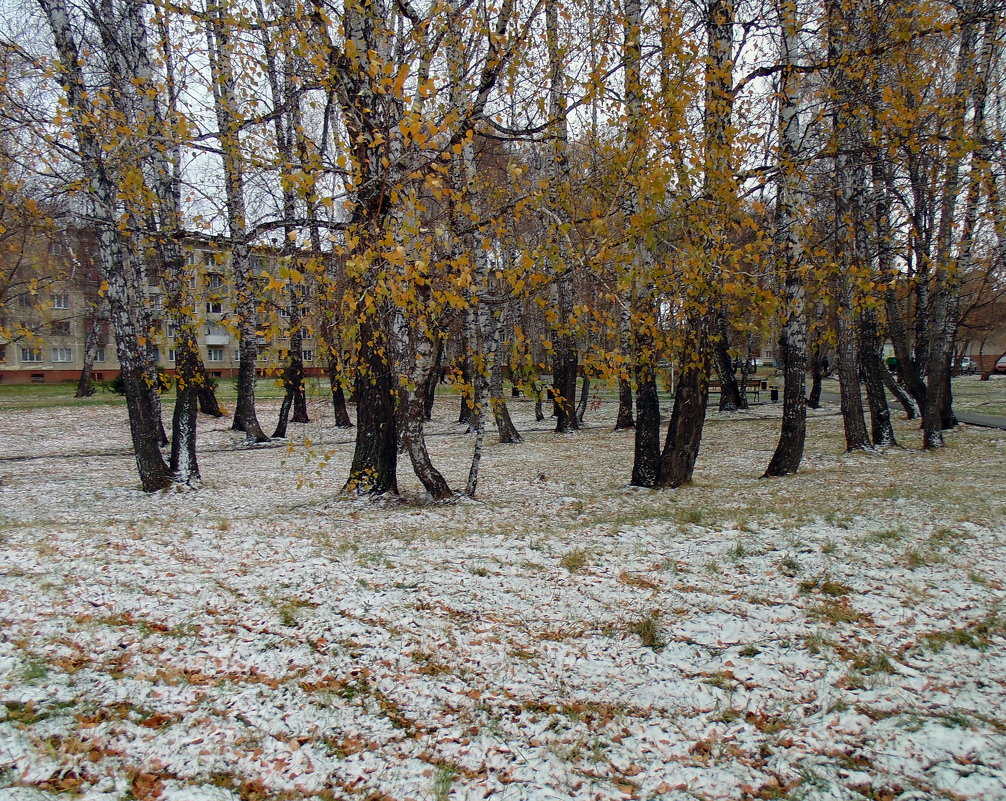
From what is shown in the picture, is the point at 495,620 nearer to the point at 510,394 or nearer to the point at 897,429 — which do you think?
the point at 897,429

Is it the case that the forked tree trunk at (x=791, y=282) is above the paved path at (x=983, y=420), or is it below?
above

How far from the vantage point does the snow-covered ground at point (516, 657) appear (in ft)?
10.1

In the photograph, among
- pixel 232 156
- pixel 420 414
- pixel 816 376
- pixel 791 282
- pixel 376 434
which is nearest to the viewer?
pixel 232 156

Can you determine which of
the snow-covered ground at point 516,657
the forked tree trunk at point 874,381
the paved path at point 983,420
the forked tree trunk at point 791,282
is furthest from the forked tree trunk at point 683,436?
the paved path at point 983,420

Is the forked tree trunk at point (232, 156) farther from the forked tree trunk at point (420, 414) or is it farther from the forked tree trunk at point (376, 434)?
the forked tree trunk at point (420, 414)

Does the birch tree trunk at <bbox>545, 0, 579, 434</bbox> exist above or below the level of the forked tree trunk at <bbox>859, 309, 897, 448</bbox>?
above

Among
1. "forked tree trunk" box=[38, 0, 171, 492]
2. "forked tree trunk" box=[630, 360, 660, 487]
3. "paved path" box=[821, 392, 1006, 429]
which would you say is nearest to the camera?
"forked tree trunk" box=[38, 0, 171, 492]

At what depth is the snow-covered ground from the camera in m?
3.08

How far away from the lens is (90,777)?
9.62ft

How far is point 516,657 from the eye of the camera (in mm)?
4141

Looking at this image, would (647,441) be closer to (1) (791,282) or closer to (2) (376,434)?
(1) (791,282)

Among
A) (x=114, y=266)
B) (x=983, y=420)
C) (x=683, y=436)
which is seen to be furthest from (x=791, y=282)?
(x=983, y=420)

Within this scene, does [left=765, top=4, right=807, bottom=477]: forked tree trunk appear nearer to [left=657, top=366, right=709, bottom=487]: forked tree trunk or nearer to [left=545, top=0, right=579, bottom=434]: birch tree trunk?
[left=657, top=366, right=709, bottom=487]: forked tree trunk

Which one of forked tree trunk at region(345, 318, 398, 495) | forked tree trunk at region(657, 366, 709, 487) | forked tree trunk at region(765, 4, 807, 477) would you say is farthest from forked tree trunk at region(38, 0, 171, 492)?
forked tree trunk at region(765, 4, 807, 477)
